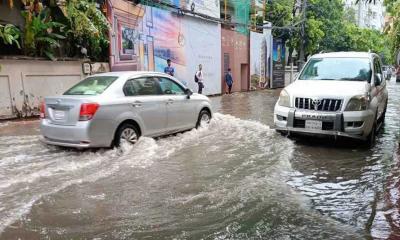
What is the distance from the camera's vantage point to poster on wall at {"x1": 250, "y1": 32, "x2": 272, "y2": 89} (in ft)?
95.2

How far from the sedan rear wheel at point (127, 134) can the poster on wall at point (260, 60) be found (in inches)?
834

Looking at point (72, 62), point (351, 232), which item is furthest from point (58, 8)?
point (351, 232)

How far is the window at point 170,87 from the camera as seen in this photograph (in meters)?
9.20

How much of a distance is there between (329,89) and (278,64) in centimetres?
2637

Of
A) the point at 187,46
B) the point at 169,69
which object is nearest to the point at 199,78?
the point at 187,46

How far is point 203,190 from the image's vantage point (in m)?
5.91

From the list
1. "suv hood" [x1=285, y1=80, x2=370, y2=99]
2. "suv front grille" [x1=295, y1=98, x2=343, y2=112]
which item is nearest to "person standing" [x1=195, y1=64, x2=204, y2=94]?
"suv hood" [x1=285, y1=80, x2=370, y2=99]

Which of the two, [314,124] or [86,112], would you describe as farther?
[314,124]

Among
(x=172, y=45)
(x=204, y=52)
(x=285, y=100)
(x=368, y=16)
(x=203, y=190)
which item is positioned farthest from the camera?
(x=368, y=16)

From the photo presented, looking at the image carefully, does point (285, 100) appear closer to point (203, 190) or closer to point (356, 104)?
point (356, 104)

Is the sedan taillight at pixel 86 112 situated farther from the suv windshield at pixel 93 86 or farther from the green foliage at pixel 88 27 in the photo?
the green foliage at pixel 88 27

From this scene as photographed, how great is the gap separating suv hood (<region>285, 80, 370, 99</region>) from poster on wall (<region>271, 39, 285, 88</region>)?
24.1 meters

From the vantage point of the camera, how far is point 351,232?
4469mm

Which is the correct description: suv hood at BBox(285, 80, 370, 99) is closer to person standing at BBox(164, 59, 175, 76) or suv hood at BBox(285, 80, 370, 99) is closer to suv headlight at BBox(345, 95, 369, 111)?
suv headlight at BBox(345, 95, 369, 111)
